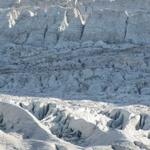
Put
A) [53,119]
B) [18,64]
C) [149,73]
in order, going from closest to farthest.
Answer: [53,119]
[149,73]
[18,64]

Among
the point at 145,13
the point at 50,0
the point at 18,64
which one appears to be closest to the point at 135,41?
the point at 145,13

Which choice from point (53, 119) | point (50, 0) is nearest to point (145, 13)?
point (50, 0)

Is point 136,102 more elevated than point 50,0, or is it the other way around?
point 50,0

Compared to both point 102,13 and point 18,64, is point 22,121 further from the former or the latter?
point 102,13

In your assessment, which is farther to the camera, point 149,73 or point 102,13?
point 102,13

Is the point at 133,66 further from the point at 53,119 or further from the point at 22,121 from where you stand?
the point at 22,121

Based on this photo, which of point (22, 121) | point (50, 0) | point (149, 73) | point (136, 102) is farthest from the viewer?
point (50, 0)
